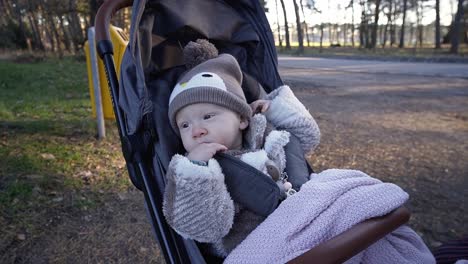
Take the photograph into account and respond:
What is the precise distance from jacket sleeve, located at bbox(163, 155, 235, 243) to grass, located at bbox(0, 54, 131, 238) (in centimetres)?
183

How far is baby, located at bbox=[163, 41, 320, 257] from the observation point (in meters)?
1.27

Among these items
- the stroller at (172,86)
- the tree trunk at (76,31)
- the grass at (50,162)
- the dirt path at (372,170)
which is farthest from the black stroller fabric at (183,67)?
the tree trunk at (76,31)

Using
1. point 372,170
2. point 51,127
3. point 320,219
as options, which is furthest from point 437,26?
point 320,219

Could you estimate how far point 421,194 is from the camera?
3.12 m

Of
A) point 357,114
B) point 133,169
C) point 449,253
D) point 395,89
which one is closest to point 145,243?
point 133,169

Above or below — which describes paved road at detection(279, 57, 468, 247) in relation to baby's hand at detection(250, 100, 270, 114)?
below

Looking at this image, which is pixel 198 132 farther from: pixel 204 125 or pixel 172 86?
pixel 172 86

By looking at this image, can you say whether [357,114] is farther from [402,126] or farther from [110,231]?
[110,231]

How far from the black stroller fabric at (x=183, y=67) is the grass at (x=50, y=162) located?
1.56 meters

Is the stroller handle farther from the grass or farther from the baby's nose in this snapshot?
the grass

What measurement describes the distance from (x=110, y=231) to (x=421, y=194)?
256 cm

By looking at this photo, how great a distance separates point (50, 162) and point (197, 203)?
2888 mm

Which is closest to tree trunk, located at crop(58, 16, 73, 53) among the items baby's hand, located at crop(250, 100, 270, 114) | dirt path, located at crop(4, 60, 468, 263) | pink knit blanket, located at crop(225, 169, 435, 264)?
dirt path, located at crop(4, 60, 468, 263)

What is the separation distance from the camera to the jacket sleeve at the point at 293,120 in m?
1.91
